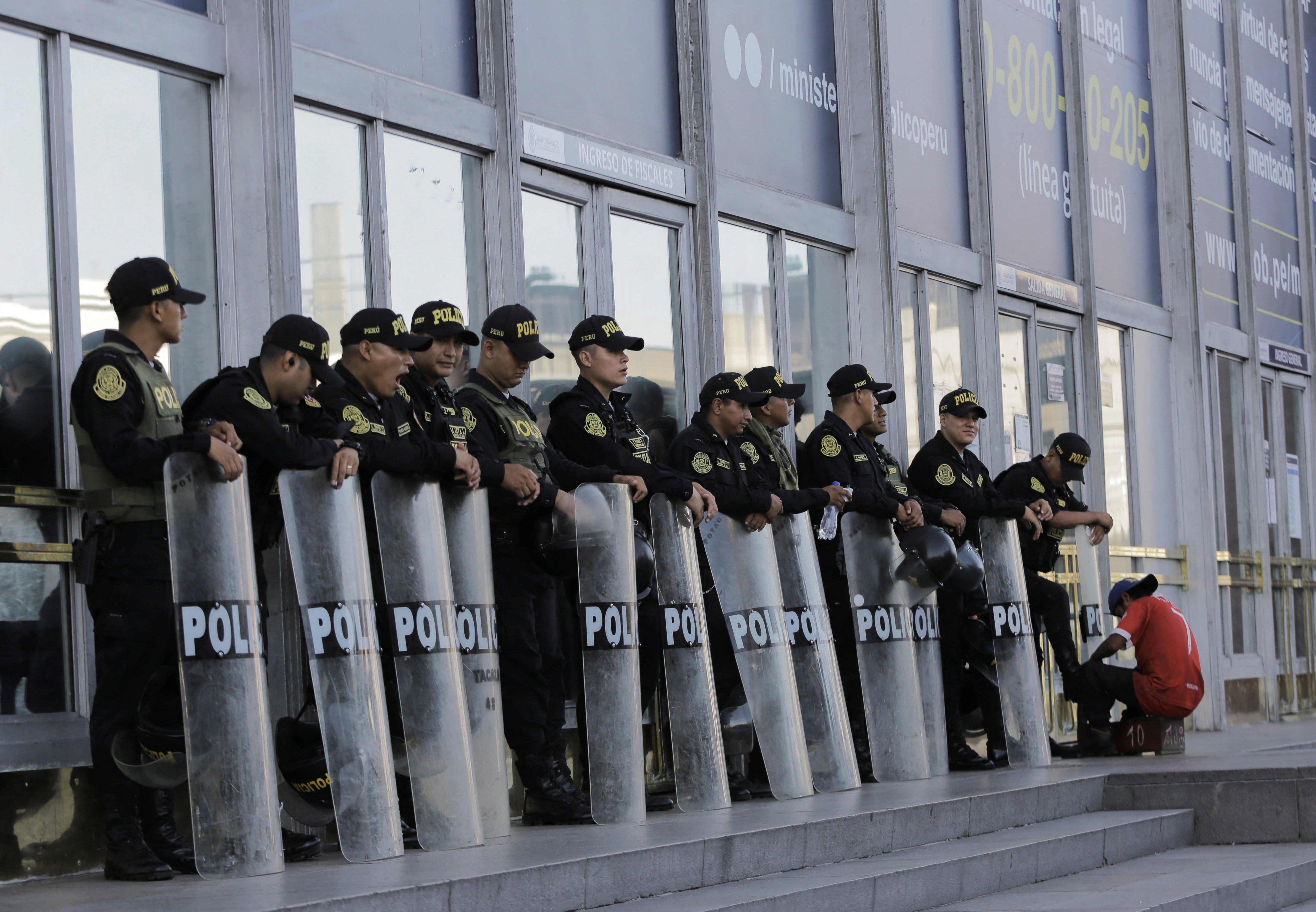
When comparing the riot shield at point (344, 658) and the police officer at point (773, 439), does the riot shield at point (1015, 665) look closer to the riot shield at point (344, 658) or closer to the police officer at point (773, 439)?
the police officer at point (773, 439)

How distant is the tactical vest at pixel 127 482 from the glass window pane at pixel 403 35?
7.54 ft

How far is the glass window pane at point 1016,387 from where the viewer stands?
1174cm

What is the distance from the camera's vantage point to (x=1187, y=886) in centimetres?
600

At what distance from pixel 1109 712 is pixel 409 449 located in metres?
5.87

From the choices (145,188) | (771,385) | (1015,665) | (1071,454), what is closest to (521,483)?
(145,188)

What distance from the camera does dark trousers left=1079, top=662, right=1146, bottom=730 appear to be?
30.4 feet

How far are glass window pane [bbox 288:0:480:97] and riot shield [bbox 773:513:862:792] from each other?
2482 mm

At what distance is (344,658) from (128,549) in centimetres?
71

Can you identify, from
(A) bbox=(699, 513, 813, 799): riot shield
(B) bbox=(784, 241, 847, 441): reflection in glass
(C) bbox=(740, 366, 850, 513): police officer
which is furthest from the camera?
(B) bbox=(784, 241, 847, 441): reflection in glass

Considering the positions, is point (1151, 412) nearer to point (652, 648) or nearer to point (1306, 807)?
point (1306, 807)

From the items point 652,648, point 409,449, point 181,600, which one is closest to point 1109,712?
point 652,648

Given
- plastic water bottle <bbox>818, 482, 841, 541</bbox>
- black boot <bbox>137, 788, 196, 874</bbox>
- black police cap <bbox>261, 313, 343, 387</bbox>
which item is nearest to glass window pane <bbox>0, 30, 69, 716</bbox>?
black boot <bbox>137, 788, 196, 874</bbox>

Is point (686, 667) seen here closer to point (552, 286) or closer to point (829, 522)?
point (829, 522)

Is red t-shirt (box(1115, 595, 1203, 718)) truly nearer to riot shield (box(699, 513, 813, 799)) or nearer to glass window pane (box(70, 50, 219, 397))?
riot shield (box(699, 513, 813, 799))
